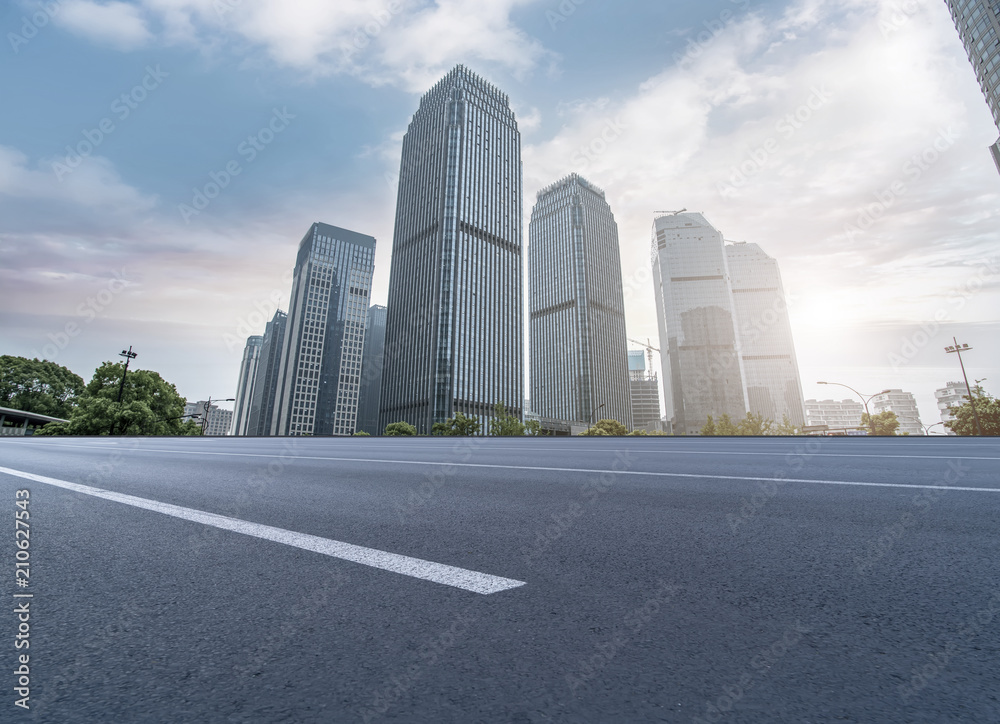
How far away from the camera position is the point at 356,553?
2.02 m

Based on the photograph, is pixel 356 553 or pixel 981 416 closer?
pixel 356 553

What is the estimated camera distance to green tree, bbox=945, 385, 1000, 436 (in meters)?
31.3

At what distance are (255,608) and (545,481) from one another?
10.9ft

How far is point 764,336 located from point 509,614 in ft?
646

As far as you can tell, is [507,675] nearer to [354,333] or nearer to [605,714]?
[605,714]

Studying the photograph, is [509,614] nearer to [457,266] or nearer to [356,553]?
[356,553]

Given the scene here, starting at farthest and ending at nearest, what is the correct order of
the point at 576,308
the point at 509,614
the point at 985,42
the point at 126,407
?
the point at 576,308
the point at 985,42
the point at 126,407
the point at 509,614

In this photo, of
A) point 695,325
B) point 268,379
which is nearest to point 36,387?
point 268,379

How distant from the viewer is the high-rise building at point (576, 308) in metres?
139

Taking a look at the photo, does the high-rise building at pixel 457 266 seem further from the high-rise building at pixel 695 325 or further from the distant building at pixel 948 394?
the distant building at pixel 948 394

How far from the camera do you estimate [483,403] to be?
3777 inches

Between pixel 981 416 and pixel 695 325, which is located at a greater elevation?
pixel 695 325

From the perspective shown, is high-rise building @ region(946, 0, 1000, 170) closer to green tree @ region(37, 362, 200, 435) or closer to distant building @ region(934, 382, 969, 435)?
green tree @ region(37, 362, 200, 435)

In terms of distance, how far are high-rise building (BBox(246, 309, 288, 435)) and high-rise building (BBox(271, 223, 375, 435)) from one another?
8.36m
